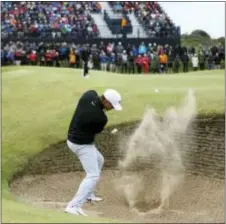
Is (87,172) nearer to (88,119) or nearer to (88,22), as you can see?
(88,119)

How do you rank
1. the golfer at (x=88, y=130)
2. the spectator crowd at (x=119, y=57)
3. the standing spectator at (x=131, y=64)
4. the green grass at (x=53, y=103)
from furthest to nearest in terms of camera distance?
the standing spectator at (x=131, y=64)
the spectator crowd at (x=119, y=57)
the green grass at (x=53, y=103)
the golfer at (x=88, y=130)

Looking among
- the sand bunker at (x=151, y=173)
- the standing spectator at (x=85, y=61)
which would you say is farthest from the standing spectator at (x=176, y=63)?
the sand bunker at (x=151, y=173)

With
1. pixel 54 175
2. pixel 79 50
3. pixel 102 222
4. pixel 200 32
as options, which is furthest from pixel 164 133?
pixel 200 32

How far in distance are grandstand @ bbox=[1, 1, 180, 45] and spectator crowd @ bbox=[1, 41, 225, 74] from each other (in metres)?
2.24

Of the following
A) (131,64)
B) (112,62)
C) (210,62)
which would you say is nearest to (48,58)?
(112,62)

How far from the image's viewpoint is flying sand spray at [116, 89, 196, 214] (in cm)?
1548

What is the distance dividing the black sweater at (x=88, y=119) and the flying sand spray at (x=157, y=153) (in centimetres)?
262

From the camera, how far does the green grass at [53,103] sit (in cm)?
1762

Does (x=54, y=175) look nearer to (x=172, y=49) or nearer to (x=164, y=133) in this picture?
(x=164, y=133)

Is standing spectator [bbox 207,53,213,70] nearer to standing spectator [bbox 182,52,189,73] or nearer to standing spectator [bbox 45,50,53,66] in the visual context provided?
standing spectator [bbox 182,52,189,73]

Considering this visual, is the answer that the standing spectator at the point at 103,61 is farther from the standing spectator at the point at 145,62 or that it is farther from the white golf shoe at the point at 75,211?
the white golf shoe at the point at 75,211

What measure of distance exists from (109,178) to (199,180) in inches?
84.5

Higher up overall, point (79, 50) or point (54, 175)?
point (79, 50)

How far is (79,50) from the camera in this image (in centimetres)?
3859
